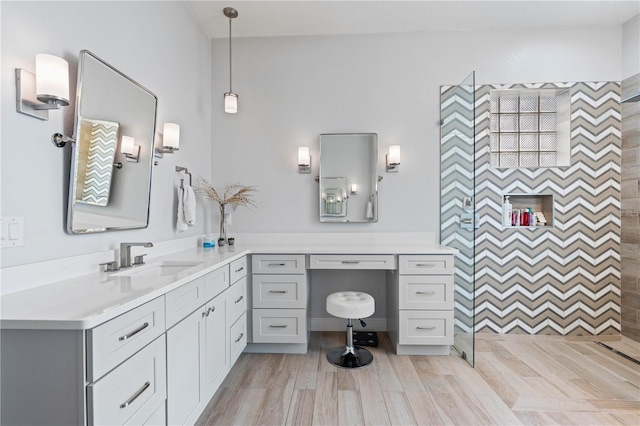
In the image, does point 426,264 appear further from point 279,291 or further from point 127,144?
point 127,144

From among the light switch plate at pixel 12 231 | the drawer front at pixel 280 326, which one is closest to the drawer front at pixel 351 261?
the drawer front at pixel 280 326

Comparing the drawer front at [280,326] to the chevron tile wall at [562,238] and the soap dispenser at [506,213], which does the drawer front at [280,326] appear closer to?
the chevron tile wall at [562,238]

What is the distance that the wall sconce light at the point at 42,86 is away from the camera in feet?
3.92

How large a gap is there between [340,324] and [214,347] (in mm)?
1528

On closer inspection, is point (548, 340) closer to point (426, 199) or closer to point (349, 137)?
point (426, 199)

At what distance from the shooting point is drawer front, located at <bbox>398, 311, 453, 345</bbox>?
2463 millimetres

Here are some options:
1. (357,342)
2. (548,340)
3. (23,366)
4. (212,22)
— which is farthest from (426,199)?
(23,366)

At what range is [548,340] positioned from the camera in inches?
112

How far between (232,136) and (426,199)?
6.68 feet

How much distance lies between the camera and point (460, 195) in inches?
108

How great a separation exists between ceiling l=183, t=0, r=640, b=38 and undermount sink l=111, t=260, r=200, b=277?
85.8 inches

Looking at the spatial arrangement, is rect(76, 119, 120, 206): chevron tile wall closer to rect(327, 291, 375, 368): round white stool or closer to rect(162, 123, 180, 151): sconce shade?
rect(162, 123, 180, 151): sconce shade

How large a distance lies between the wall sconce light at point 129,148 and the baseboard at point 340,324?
2.14 metres

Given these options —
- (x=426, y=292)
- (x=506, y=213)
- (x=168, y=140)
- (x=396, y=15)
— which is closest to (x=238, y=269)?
(x=168, y=140)
